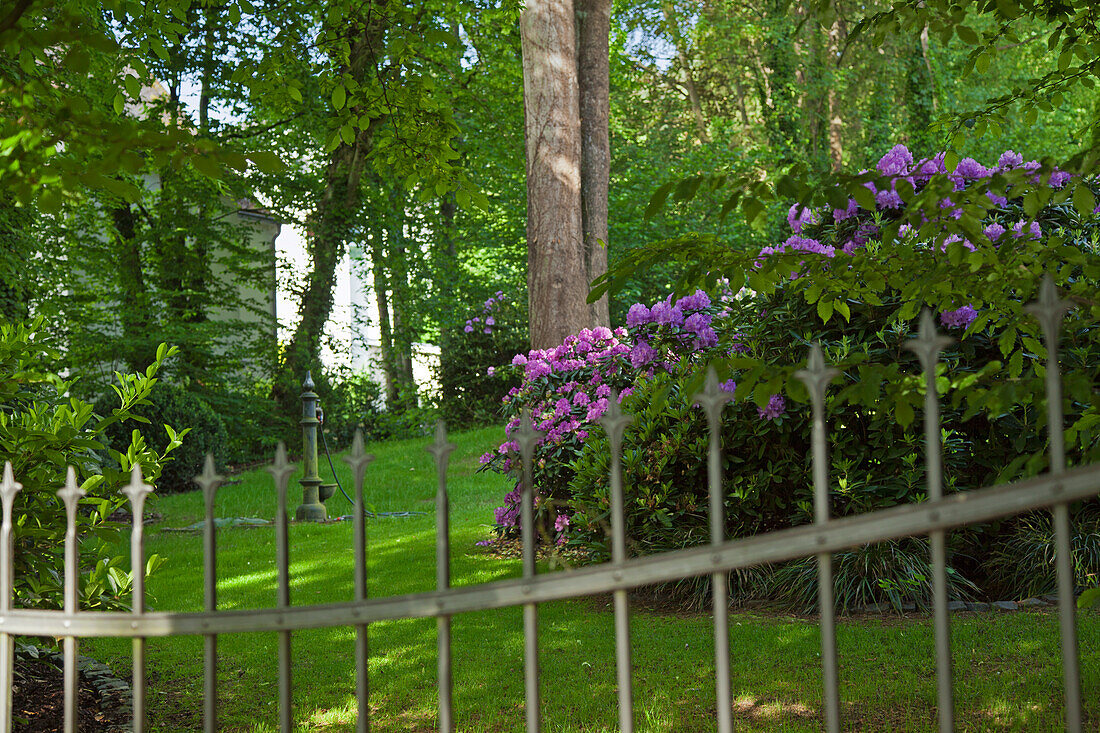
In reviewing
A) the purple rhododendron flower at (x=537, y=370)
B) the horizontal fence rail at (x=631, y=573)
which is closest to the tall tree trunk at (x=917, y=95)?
the purple rhododendron flower at (x=537, y=370)

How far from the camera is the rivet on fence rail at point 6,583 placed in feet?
6.98

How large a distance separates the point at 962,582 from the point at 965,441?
2.69ft

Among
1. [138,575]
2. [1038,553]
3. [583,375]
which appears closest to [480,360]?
[583,375]

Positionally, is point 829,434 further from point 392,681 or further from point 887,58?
point 887,58

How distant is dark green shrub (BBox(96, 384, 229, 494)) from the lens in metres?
13.2

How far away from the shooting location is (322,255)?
683 inches

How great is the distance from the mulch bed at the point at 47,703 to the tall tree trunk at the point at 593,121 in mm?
6424

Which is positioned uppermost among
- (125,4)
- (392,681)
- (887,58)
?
(887,58)

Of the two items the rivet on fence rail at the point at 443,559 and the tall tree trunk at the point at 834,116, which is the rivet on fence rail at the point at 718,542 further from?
the tall tree trunk at the point at 834,116

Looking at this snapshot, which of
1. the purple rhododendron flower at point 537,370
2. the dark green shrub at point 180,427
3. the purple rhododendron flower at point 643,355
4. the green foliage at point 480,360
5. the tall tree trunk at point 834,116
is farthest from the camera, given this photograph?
the tall tree trunk at point 834,116

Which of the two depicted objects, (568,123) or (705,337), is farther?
(568,123)

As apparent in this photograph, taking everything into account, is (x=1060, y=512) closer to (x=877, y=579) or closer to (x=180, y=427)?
(x=877, y=579)

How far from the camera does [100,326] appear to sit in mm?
16938

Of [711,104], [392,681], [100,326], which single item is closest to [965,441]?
[392,681]
